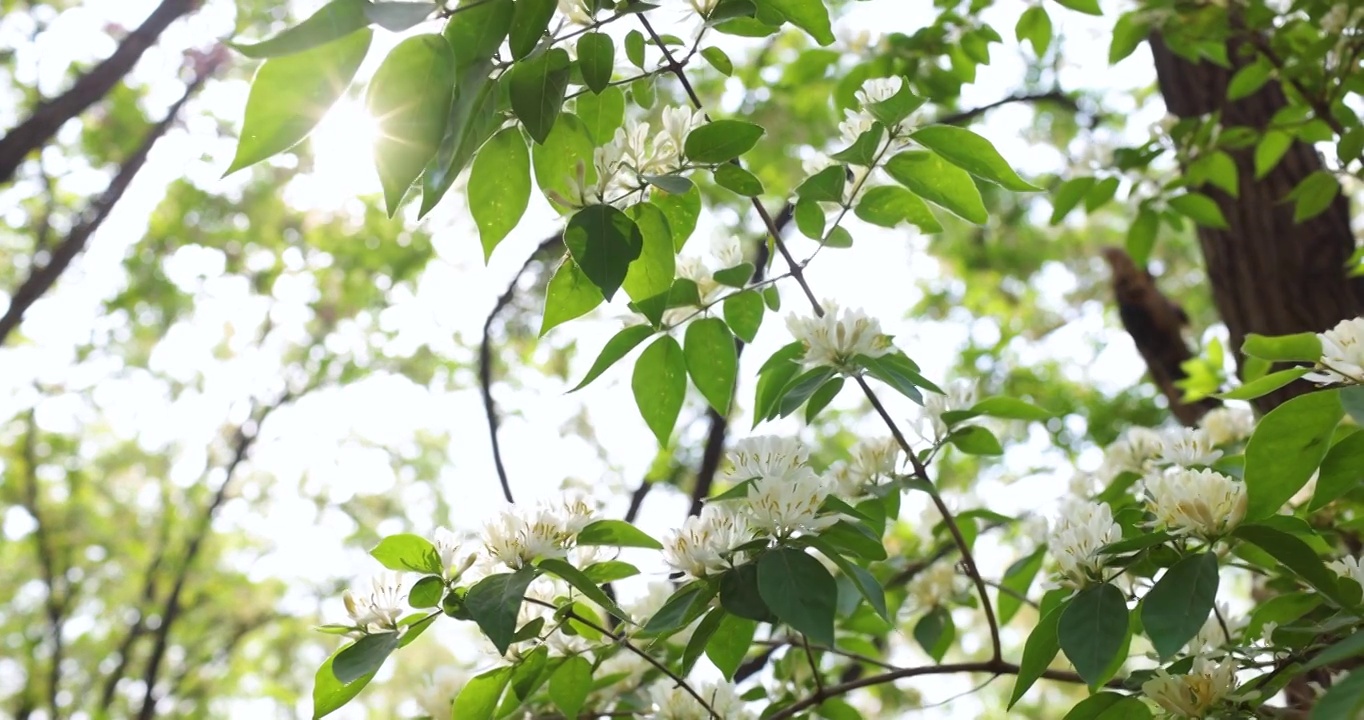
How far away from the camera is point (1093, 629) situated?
2.61 ft

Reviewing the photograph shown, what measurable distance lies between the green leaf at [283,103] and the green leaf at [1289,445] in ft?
2.29

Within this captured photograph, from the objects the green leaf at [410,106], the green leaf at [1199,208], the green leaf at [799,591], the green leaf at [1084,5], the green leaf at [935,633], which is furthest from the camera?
the green leaf at [1199,208]

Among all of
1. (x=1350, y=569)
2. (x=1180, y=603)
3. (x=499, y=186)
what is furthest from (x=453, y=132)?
(x=1350, y=569)

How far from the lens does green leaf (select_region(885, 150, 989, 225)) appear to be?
0.96m

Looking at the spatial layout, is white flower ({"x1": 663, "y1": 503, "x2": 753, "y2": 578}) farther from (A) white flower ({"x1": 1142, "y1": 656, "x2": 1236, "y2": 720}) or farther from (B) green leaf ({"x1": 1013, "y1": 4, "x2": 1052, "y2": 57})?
(B) green leaf ({"x1": 1013, "y1": 4, "x2": 1052, "y2": 57})

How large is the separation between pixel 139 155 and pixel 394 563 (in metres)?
3.23

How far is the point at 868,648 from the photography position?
1478 mm

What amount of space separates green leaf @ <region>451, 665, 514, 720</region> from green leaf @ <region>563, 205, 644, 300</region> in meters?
0.41

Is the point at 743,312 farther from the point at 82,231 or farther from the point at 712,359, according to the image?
the point at 82,231

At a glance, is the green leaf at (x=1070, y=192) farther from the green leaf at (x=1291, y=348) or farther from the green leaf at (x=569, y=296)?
the green leaf at (x=569, y=296)

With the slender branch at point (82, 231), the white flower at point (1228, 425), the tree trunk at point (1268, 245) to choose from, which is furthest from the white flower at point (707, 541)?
the slender branch at point (82, 231)

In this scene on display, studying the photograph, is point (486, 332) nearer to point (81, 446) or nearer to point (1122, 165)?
point (1122, 165)

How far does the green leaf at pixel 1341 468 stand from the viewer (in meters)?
0.77

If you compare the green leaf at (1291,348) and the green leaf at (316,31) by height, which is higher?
the green leaf at (316,31)
